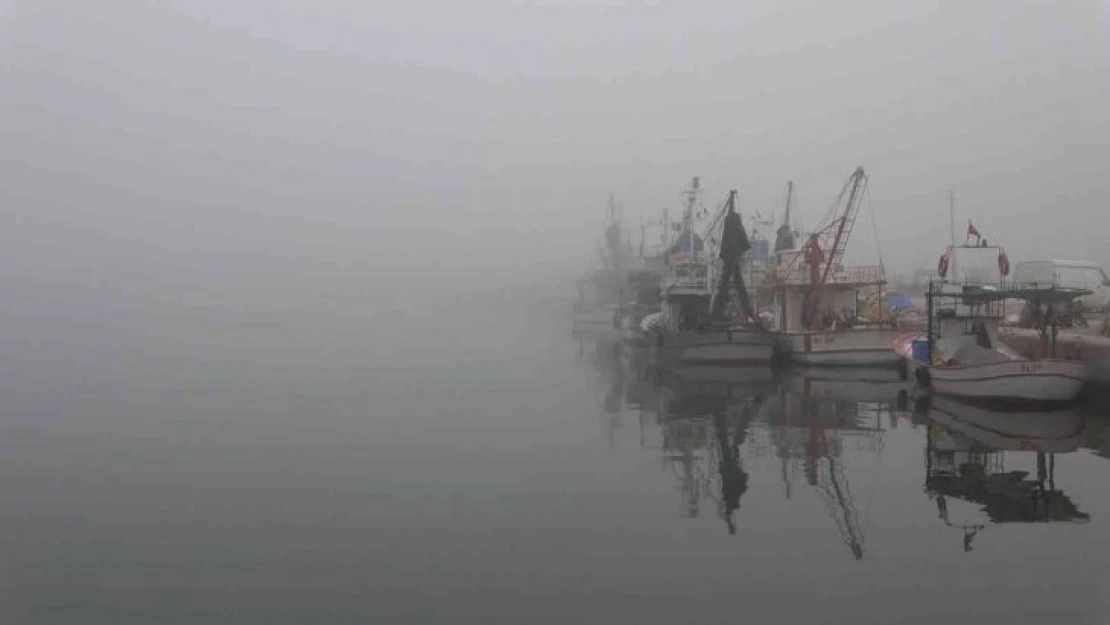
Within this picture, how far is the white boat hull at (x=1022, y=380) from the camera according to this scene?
96.5ft

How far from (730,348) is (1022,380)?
1960 centimetres

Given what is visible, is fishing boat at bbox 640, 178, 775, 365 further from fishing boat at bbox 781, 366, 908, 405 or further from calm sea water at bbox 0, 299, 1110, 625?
calm sea water at bbox 0, 299, 1110, 625

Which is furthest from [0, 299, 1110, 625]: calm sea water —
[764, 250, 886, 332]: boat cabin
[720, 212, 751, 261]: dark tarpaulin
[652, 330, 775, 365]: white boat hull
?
[720, 212, 751, 261]: dark tarpaulin

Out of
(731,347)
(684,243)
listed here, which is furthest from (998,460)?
(684,243)

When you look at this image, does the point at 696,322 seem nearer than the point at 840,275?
No

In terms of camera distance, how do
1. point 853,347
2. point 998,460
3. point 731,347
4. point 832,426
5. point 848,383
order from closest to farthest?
point 998,460, point 832,426, point 848,383, point 853,347, point 731,347

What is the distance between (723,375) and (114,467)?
29464 mm

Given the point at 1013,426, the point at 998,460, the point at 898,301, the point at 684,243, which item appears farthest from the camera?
the point at 898,301

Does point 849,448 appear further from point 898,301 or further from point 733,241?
point 898,301

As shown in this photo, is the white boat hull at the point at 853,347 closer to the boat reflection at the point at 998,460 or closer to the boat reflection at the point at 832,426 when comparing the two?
the boat reflection at the point at 832,426

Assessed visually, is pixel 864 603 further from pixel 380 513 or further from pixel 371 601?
pixel 380 513

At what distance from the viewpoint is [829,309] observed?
51.4 m

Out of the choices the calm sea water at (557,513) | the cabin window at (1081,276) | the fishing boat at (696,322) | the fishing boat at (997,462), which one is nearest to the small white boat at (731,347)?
the fishing boat at (696,322)

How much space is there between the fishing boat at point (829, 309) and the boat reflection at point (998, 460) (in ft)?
45.2
